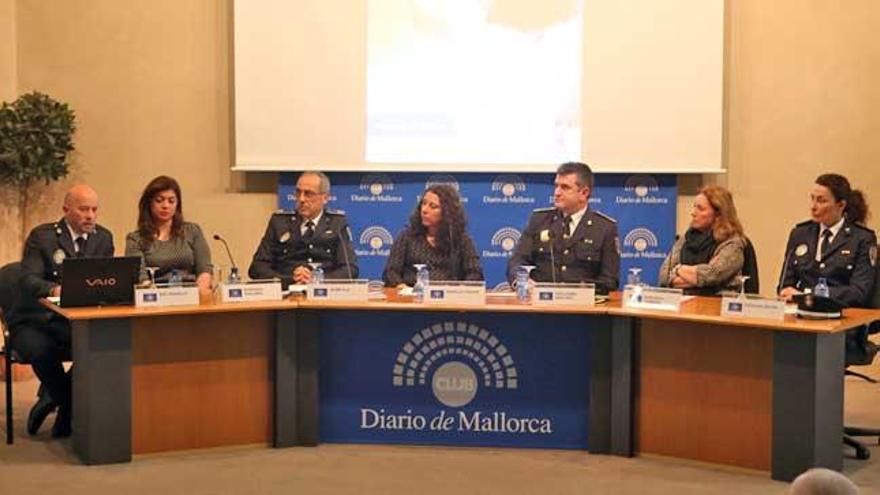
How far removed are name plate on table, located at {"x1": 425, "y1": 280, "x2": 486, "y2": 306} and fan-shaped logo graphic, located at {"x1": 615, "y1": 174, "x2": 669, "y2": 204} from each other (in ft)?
8.08

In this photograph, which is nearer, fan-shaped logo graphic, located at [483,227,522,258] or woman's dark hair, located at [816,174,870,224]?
woman's dark hair, located at [816,174,870,224]

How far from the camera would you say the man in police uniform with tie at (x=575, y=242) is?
548cm

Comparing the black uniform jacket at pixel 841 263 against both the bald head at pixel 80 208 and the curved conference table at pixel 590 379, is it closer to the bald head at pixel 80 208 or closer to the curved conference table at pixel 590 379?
the curved conference table at pixel 590 379

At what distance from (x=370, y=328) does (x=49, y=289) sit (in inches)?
56.2

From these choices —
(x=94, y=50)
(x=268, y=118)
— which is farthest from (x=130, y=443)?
(x=94, y=50)

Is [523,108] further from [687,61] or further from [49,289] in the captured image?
[49,289]

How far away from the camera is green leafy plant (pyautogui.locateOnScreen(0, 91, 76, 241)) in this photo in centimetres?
698

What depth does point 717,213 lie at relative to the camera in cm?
546

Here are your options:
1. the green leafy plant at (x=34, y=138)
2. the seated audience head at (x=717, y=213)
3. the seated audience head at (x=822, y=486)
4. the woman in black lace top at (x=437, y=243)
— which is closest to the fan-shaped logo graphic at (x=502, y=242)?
the woman in black lace top at (x=437, y=243)

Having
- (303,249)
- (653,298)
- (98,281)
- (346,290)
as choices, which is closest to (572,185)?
(653,298)

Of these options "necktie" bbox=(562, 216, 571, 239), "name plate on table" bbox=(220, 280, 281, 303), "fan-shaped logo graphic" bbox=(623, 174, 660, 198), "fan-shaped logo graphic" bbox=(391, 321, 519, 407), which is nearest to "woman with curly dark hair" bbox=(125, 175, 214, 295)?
"name plate on table" bbox=(220, 280, 281, 303)

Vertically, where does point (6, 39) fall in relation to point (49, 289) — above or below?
above

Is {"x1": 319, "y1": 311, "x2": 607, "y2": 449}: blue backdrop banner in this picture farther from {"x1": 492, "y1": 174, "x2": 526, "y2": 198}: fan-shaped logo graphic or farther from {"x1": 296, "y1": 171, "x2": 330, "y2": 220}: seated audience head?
{"x1": 492, "y1": 174, "x2": 526, "y2": 198}: fan-shaped logo graphic

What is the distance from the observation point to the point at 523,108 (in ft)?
24.0
